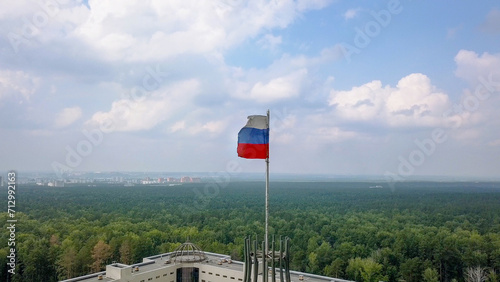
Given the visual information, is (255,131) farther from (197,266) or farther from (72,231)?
(72,231)

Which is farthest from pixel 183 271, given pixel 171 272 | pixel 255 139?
pixel 255 139

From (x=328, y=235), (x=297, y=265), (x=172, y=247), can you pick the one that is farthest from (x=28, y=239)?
(x=328, y=235)

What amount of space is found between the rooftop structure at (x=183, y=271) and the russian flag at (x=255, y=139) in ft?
38.4

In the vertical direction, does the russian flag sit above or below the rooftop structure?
above

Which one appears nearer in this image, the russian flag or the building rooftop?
the russian flag

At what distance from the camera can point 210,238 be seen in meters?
36.8

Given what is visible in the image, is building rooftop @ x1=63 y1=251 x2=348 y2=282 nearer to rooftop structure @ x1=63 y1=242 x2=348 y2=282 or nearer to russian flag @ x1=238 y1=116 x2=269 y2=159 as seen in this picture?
rooftop structure @ x1=63 y1=242 x2=348 y2=282

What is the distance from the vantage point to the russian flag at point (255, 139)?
10.8 meters

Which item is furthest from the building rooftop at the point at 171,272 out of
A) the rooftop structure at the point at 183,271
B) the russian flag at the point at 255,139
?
the russian flag at the point at 255,139

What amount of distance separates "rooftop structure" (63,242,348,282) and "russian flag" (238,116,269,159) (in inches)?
461

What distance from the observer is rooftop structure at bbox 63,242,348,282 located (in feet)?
66.5

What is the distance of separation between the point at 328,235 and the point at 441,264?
42.3 ft

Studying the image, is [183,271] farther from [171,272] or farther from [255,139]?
[255,139]

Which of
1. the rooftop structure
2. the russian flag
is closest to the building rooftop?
the rooftop structure
